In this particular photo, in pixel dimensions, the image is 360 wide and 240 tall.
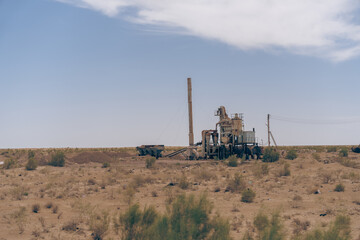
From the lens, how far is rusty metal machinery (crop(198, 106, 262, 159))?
143 ft

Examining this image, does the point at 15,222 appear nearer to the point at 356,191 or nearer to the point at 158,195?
the point at 158,195

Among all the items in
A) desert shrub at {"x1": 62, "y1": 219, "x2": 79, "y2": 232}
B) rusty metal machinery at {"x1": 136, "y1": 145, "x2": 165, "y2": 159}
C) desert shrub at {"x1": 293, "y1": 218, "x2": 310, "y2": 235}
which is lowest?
desert shrub at {"x1": 293, "y1": 218, "x2": 310, "y2": 235}

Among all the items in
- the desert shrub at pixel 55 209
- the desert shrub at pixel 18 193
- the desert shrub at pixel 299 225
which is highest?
the desert shrub at pixel 18 193

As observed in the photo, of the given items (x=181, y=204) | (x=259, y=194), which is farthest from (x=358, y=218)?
(x=181, y=204)

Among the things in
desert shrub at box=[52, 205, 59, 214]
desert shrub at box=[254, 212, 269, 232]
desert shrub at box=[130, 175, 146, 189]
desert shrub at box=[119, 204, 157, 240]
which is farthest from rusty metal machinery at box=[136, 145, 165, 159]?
desert shrub at box=[254, 212, 269, 232]

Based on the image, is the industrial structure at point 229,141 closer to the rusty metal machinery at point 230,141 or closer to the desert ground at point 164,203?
the rusty metal machinery at point 230,141

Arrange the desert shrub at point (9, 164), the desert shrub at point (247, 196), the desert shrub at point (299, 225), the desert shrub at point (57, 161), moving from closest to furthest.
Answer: the desert shrub at point (299, 225), the desert shrub at point (247, 196), the desert shrub at point (9, 164), the desert shrub at point (57, 161)

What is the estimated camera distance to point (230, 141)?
44.1m

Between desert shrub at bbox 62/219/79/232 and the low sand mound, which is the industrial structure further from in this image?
desert shrub at bbox 62/219/79/232

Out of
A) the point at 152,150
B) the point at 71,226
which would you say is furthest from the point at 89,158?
the point at 71,226

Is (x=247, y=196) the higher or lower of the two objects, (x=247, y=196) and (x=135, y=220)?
the lower

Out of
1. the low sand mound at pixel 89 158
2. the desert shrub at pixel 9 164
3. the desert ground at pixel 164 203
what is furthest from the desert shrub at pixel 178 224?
the low sand mound at pixel 89 158

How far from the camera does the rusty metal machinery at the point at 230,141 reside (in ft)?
143

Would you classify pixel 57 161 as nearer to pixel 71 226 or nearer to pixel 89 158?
pixel 89 158
